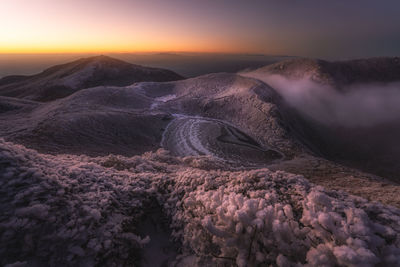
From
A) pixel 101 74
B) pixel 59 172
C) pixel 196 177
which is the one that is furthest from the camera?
pixel 101 74

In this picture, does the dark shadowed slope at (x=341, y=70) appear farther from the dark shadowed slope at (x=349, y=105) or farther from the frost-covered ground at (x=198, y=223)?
the frost-covered ground at (x=198, y=223)

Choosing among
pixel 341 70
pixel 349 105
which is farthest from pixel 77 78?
pixel 341 70

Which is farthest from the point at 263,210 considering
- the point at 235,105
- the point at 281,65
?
the point at 281,65

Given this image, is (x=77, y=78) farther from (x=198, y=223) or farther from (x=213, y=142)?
(x=198, y=223)

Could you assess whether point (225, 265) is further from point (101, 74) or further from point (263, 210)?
point (101, 74)

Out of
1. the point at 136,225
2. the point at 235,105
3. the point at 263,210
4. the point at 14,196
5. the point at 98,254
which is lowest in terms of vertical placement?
the point at 235,105

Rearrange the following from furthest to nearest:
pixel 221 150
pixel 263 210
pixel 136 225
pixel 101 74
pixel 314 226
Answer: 1. pixel 101 74
2. pixel 221 150
3. pixel 136 225
4. pixel 263 210
5. pixel 314 226
